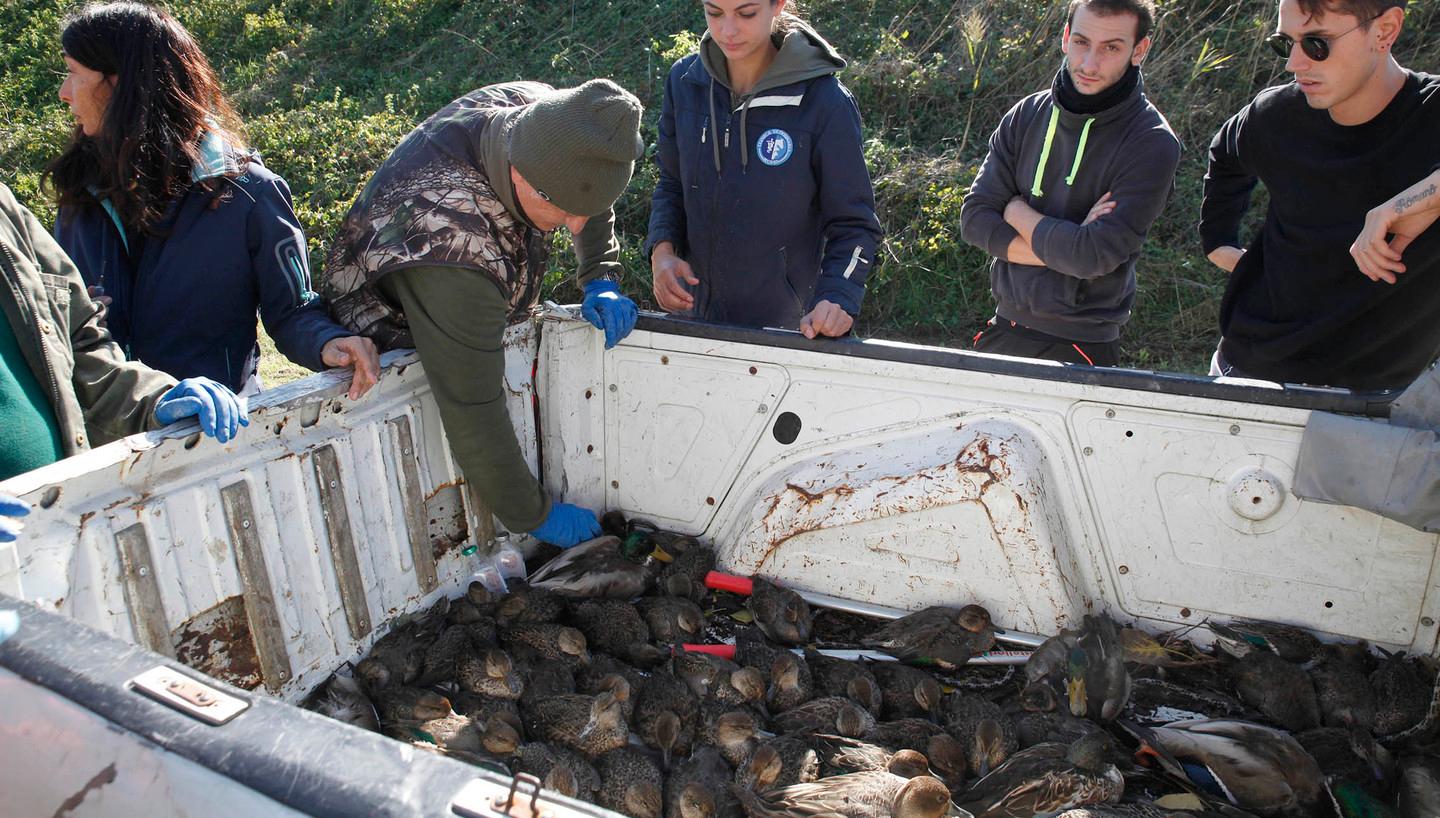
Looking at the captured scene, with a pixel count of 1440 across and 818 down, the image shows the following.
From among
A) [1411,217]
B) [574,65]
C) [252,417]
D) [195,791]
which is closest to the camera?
[195,791]

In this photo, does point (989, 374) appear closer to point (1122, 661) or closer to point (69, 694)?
point (1122, 661)

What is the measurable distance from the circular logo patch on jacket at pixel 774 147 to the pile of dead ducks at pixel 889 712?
1615mm

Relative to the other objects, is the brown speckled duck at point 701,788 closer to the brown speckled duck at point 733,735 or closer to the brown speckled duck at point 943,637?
the brown speckled duck at point 733,735

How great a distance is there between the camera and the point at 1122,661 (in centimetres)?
329

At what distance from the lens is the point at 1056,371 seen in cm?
336

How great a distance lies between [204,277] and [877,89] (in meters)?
6.54

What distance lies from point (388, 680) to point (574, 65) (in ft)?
27.5

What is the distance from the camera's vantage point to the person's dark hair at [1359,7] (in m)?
3.25

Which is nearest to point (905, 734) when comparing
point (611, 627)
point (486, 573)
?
point (611, 627)

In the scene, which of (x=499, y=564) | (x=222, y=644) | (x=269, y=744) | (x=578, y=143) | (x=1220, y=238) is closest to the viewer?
(x=269, y=744)

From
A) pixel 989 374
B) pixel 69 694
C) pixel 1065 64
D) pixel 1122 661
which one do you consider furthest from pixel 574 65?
pixel 69 694

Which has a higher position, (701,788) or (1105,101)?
(1105,101)

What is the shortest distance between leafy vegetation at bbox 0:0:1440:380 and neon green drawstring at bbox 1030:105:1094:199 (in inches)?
133

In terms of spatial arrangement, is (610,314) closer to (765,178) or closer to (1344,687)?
(765,178)
